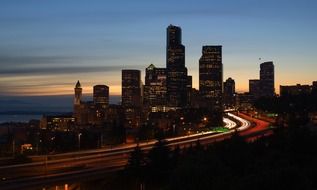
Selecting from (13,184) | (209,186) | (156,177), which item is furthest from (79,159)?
(209,186)

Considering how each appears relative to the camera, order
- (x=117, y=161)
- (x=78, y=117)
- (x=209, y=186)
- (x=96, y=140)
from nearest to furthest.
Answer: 1. (x=209, y=186)
2. (x=117, y=161)
3. (x=96, y=140)
4. (x=78, y=117)

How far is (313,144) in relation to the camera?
46.8 m

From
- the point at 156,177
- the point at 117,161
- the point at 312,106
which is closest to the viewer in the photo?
the point at 156,177

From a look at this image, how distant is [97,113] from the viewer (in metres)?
190

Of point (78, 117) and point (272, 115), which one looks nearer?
point (272, 115)

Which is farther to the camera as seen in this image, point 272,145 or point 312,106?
point 312,106

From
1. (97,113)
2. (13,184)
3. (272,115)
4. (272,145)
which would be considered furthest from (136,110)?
(13,184)

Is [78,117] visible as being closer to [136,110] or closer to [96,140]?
[136,110]

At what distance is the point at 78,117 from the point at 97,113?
7250 mm

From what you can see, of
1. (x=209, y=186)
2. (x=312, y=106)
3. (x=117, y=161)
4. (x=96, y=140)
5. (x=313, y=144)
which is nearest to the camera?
(x=209, y=186)

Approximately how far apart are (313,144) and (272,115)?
8758cm

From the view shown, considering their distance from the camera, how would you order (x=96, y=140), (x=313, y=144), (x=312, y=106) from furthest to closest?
(x=312, y=106) < (x=96, y=140) < (x=313, y=144)

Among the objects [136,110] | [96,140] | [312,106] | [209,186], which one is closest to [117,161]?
[209,186]

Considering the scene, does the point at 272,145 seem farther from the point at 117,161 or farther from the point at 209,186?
the point at 209,186
